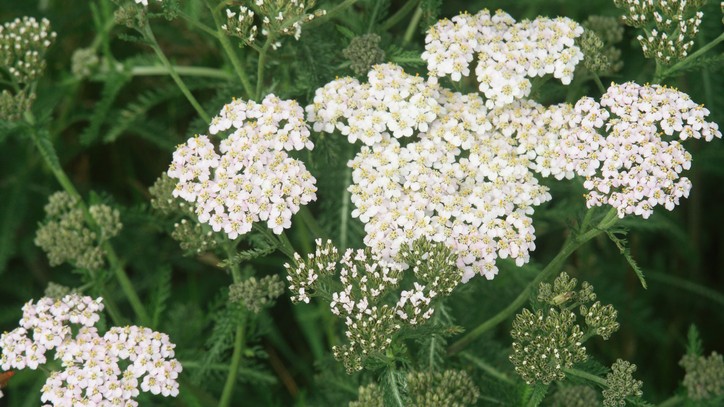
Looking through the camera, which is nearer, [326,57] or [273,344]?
[326,57]

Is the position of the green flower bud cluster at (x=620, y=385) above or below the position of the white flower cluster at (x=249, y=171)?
below

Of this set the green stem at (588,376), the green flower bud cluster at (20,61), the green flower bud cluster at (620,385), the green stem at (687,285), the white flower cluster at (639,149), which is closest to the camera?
the green flower bud cluster at (620,385)

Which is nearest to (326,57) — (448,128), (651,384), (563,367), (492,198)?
(448,128)

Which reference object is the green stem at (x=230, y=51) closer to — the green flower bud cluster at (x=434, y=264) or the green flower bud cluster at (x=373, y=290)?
the green flower bud cluster at (x=373, y=290)

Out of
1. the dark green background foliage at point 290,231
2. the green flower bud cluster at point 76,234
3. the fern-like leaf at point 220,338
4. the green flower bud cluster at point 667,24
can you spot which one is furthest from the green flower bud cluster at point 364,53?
the green flower bud cluster at point 76,234

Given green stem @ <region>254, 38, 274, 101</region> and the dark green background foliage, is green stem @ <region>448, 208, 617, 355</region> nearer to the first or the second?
the dark green background foliage

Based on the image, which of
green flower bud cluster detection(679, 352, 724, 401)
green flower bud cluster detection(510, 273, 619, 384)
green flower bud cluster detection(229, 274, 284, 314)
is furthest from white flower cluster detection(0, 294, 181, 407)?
green flower bud cluster detection(679, 352, 724, 401)

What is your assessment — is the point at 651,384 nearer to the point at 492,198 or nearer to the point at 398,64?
the point at 492,198
